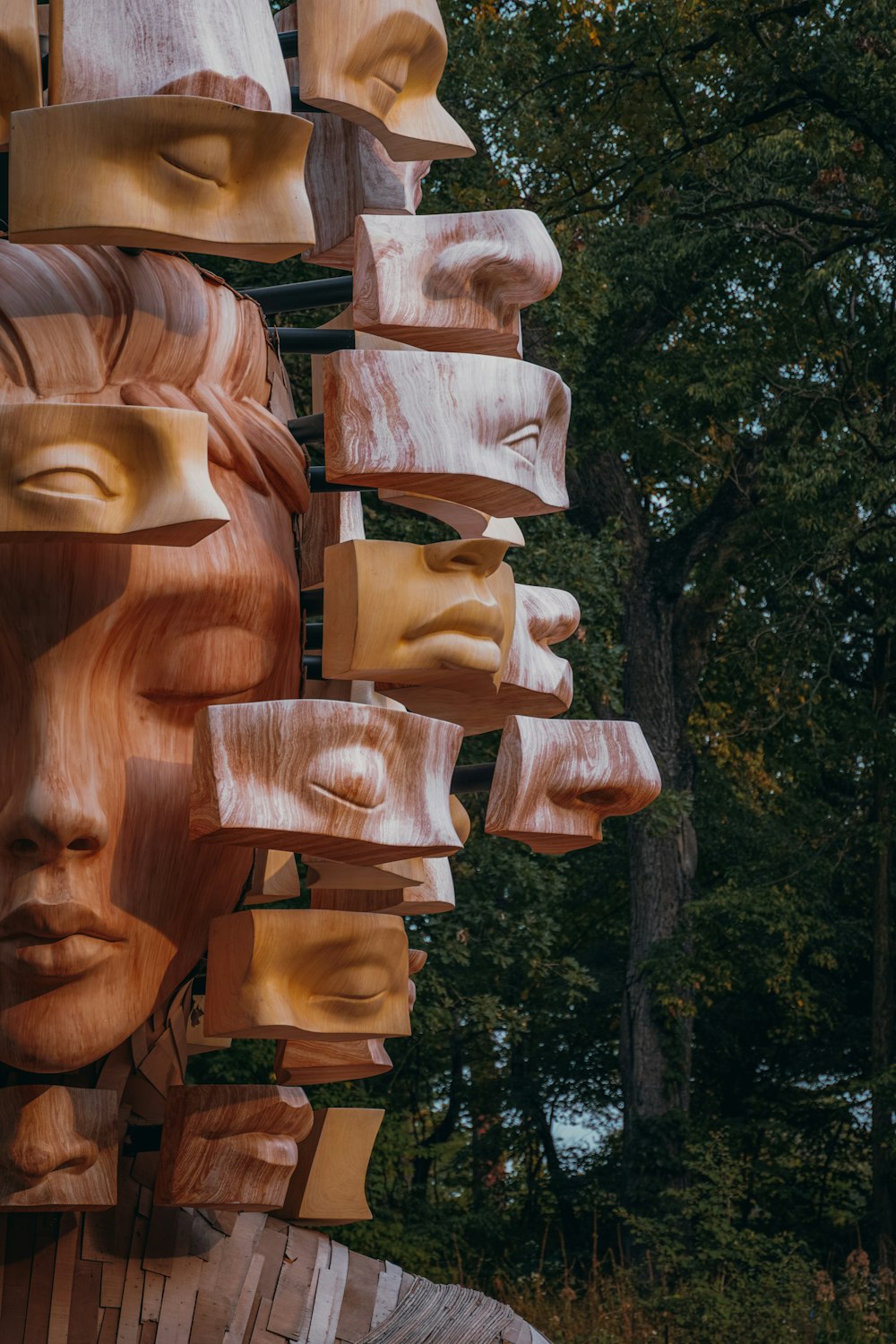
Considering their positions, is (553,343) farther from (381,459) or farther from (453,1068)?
(381,459)

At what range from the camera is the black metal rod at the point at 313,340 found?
2955 millimetres

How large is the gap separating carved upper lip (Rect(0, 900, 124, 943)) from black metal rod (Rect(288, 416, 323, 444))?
0.85 metres

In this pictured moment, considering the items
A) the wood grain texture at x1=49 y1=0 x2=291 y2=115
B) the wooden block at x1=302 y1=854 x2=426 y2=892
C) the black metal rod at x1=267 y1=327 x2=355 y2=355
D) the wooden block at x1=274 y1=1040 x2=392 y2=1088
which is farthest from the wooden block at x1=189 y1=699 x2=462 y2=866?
the black metal rod at x1=267 y1=327 x2=355 y2=355

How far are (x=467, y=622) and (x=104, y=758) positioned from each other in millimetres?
559

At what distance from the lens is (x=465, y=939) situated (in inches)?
363

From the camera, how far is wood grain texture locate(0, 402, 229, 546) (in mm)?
2027

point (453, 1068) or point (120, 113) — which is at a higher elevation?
point (120, 113)

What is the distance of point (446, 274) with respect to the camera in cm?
242

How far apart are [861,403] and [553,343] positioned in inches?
99.8

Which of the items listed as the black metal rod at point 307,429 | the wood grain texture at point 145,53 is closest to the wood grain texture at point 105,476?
the wood grain texture at point 145,53

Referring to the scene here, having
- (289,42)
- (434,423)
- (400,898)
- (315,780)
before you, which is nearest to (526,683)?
(400,898)

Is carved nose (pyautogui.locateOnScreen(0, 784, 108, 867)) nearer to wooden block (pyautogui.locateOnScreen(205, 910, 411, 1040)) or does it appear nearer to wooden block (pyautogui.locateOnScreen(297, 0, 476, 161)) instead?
wooden block (pyautogui.locateOnScreen(205, 910, 411, 1040))

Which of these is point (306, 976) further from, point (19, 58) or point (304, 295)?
point (19, 58)

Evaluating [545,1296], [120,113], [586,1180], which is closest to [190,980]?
[120,113]
